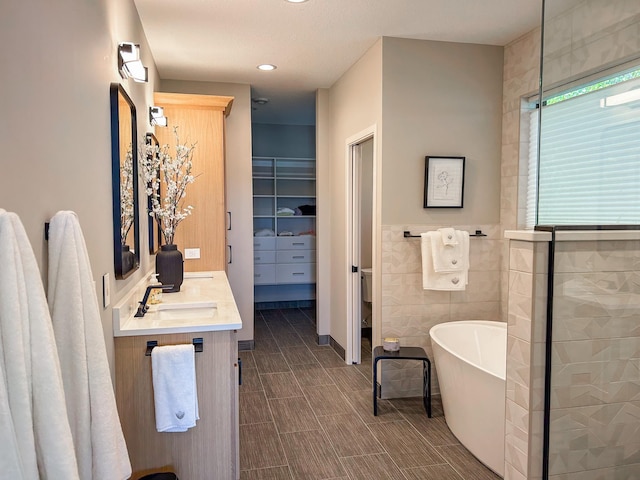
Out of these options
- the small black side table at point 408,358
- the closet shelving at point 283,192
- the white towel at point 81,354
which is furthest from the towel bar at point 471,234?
the closet shelving at point 283,192

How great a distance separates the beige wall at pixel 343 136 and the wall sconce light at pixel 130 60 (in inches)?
68.9

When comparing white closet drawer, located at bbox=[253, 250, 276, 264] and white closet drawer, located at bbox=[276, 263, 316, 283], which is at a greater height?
white closet drawer, located at bbox=[253, 250, 276, 264]

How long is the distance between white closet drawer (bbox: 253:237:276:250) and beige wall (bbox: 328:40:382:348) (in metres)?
1.71

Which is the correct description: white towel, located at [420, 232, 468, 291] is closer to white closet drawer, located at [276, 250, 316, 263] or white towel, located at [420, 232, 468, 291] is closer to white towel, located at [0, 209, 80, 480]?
white towel, located at [0, 209, 80, 480]

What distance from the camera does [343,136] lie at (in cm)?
446

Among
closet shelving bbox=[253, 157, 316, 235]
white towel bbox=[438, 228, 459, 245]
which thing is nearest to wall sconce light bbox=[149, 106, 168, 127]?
white towel bbox=[438, 228, 459, 245]

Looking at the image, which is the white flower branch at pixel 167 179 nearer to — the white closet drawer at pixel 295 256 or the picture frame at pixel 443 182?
the picture frame at pixel 443 182

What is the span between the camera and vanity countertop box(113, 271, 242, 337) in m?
2.12

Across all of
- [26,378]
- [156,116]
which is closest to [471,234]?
[156,116]

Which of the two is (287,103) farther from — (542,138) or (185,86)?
(542,138)

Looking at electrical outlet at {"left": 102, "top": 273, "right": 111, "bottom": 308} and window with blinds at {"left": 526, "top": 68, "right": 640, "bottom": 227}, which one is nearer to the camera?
window with blinds at {"left": 526, "top": 68, "right": 640, "bottom": 227}

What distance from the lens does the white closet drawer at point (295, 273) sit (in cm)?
665

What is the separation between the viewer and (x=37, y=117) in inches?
48.4

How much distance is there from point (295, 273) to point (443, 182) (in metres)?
3.53
